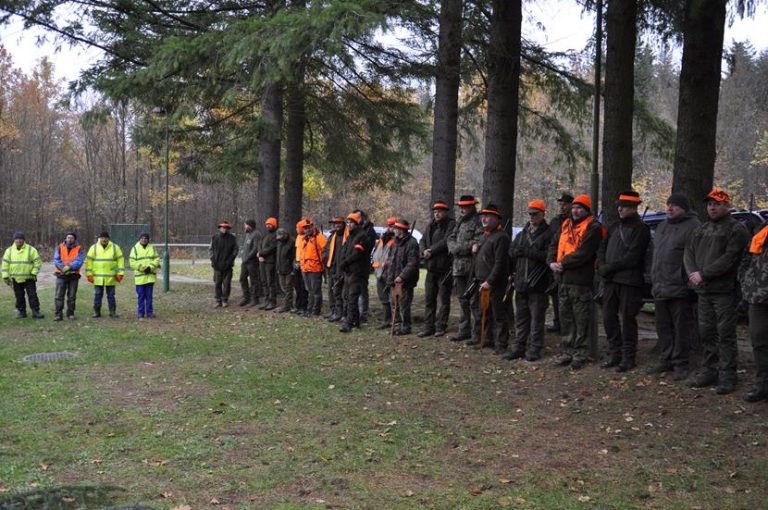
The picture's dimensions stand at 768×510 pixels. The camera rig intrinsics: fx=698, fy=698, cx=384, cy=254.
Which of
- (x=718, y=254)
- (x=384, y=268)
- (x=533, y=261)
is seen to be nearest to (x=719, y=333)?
(x=718, y=254)

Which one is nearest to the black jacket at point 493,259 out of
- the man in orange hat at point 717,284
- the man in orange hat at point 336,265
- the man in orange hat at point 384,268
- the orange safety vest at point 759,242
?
the man in orange hat at point 384,268

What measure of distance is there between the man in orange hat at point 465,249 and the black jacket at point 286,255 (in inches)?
200

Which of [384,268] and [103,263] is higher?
[384,268]

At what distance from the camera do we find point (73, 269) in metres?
14.3

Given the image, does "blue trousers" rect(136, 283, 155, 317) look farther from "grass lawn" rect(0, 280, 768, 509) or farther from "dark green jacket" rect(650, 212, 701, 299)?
"dark green jacket" rect(650, 212, 701, 299)

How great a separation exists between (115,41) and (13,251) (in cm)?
494

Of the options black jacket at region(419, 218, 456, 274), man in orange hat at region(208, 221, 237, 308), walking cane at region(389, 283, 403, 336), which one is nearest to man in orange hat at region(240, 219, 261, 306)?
man in orange hat at region(208, 221, 237, 308)

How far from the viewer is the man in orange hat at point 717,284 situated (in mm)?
7180

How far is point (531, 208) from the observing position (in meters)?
9.44

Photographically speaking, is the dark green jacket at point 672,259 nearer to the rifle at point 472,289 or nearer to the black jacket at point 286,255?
the rifle at point 472,289

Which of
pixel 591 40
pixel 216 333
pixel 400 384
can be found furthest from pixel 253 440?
pixel 591 40

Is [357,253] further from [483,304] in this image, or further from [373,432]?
[373,432]

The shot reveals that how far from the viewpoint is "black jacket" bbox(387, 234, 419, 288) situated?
11773 millimetres

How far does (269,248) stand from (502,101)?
265 inches
